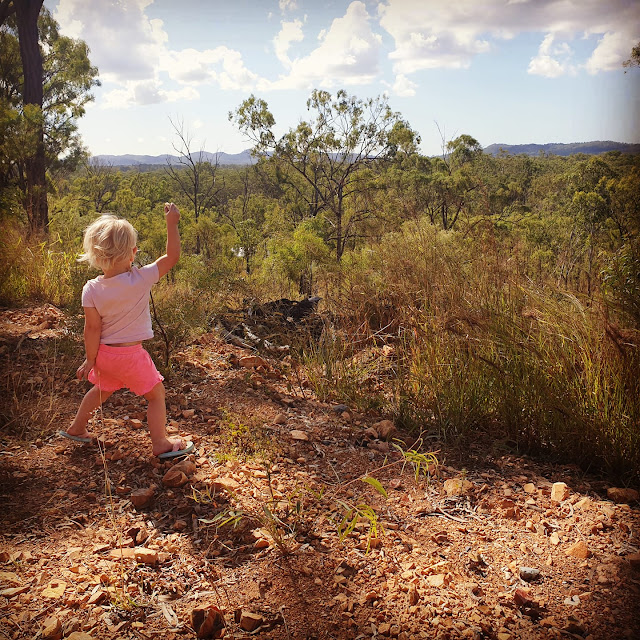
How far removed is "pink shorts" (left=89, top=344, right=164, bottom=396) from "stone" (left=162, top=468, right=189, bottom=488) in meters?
0.39

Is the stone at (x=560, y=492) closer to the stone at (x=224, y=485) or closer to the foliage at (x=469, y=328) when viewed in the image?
the foliage at (x=469, y=328)

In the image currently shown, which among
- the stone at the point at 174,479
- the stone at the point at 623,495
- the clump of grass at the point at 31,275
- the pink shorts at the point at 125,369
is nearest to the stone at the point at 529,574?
the stone at the point at 623,495

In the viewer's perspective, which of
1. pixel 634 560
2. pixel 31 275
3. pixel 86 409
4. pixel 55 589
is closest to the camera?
pixel 55 589

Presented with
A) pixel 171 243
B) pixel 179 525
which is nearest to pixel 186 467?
pixel 179 525

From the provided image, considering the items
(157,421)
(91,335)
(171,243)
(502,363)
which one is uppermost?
(171,243)

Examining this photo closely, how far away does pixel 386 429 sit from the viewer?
2.51m

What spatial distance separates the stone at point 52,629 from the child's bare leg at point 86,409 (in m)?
1.01

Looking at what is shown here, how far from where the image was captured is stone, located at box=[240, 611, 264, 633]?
1.32 m

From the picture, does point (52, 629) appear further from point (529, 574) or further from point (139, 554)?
point (529, 574)

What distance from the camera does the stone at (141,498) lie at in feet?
6.14

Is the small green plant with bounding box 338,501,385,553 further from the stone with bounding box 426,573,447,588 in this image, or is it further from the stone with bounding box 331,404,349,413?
the stone with bounding box 331,404,349,413

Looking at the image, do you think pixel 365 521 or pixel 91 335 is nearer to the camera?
pixel 365 521

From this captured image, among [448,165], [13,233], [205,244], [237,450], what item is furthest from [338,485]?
[448,165]

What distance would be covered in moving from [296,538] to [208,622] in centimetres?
45
